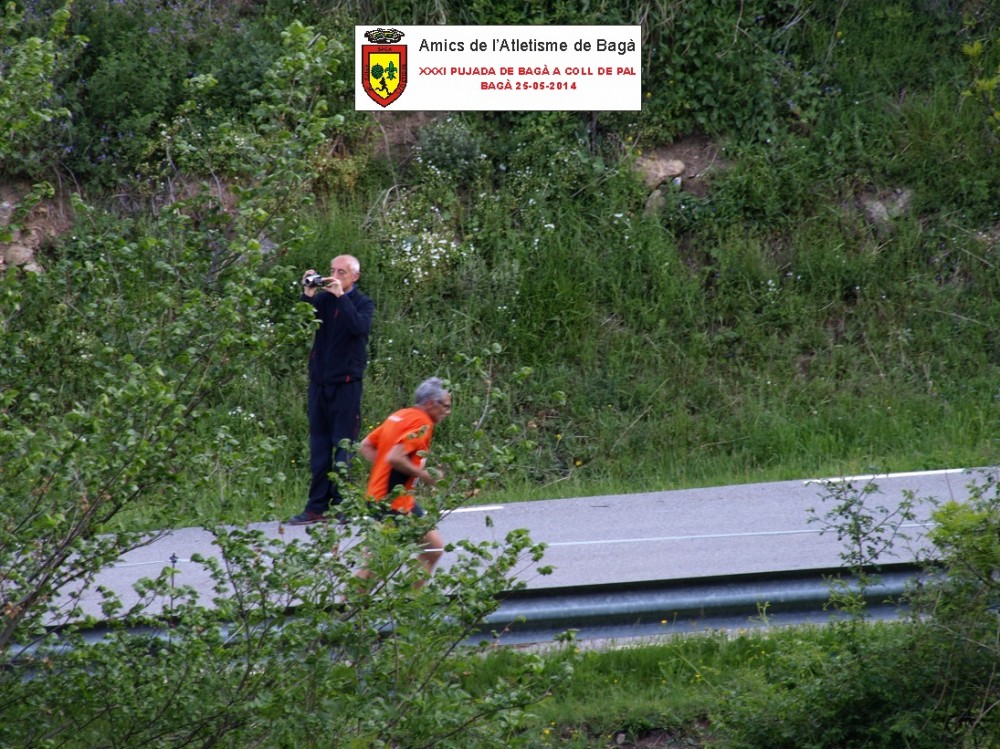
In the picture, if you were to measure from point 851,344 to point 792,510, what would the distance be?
3.51m

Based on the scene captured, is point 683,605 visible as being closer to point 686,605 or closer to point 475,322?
point 686,605

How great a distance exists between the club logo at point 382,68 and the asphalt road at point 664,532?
19.6 feet

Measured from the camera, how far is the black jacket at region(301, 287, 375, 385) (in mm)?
9914

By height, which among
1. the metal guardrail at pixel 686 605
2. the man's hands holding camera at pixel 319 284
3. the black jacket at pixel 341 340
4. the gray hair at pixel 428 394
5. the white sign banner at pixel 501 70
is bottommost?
the metal guardrail at pixel 686 605

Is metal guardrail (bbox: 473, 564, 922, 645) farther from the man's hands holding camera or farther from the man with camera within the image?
the man with camera

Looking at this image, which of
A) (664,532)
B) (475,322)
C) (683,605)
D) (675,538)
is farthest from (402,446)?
(475,322)

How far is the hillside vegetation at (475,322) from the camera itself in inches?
177

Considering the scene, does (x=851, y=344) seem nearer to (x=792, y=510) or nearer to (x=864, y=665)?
(x=792, y=510)

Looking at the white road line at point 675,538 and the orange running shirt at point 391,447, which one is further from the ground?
the orange running shirt at point 391,447

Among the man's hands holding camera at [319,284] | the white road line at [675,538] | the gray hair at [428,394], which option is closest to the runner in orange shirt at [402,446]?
the gray hair at [428,394]

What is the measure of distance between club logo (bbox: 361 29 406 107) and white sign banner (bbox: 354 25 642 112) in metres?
0.01

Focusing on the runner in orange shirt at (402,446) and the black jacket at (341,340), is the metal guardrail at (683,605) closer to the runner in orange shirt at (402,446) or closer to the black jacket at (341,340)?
the runner in orange shirt at (402,446)

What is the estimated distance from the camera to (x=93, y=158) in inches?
565

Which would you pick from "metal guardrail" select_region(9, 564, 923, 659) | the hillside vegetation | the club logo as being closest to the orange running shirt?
the hillside vegetation
